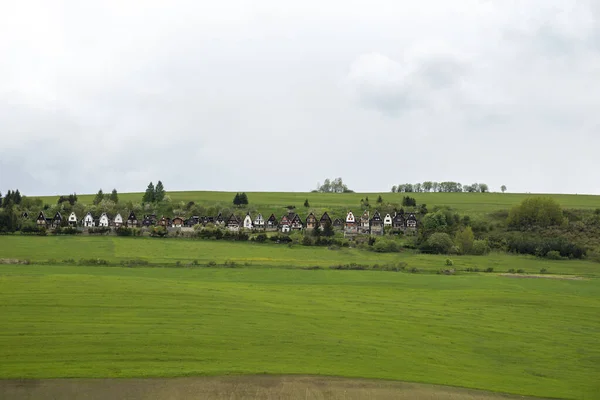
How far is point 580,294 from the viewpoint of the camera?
6894 cm

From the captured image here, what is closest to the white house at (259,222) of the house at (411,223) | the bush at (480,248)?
the house at (411,223)

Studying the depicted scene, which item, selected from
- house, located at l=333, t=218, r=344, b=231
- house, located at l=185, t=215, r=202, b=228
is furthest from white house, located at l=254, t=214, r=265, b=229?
house, located at l=333, t=218, r=344, b=231

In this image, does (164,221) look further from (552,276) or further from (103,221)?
(552,276)

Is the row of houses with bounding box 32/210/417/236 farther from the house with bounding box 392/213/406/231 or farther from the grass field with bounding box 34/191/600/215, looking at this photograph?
the grass field with bounding box 34/191/600/215

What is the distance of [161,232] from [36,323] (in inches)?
2882

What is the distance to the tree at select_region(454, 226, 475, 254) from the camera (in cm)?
10700

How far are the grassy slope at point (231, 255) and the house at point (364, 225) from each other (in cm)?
3361

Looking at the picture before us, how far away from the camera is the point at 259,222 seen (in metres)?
144

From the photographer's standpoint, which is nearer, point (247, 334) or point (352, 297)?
point (247, 334)

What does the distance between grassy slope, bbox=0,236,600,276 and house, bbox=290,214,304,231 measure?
32.2 meters

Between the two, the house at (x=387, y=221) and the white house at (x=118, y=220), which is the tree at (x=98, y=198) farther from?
the house at (x=387, y=221)

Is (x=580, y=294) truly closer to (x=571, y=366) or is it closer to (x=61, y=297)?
(x=571, y=366)

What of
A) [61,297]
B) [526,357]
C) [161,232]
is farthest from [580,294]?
[161,232]

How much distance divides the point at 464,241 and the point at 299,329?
6929 centimetres
